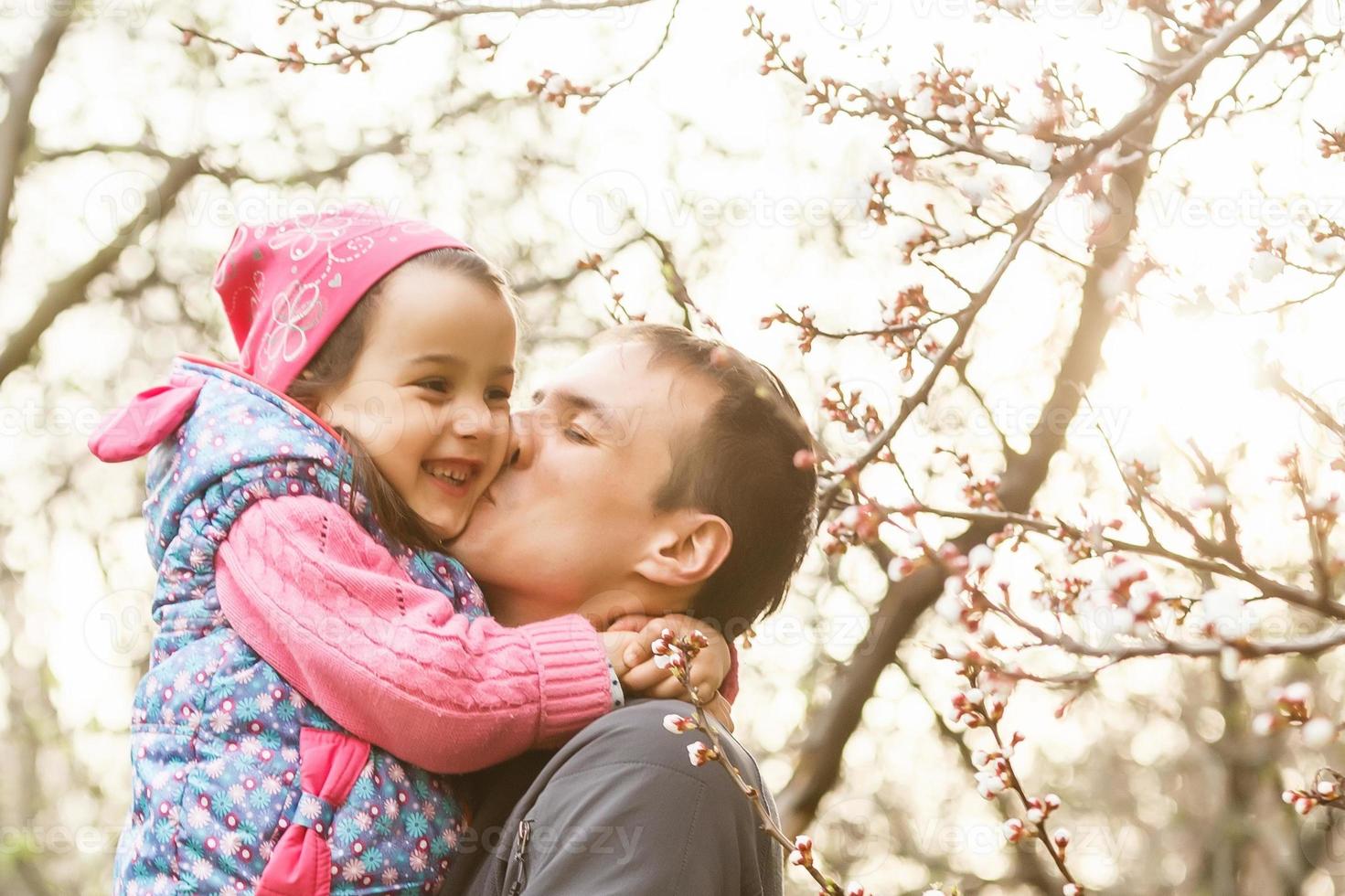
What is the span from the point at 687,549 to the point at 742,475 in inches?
6.4

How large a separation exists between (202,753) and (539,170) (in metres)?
5.09

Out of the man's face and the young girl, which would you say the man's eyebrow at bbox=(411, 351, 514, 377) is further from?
the man's face

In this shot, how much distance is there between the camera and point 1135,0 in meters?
1.91

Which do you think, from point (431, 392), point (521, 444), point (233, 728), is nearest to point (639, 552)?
point (521, 444)

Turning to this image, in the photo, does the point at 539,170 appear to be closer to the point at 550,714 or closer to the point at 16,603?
the point at 16,603

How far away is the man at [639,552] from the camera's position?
179 cm

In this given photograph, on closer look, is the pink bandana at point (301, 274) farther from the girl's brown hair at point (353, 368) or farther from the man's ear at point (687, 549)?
the man's ear at point (687, 549)

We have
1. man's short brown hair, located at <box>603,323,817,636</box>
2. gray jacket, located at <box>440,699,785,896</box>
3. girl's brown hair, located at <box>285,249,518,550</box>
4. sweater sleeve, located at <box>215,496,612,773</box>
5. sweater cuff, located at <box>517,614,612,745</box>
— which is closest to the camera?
gray jacket, located at <box>440,699,785,896</box>

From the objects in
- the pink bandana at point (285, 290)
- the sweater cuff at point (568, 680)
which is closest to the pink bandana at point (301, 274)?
the pink bandana at point (285, 290)

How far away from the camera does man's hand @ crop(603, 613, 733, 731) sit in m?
2.03

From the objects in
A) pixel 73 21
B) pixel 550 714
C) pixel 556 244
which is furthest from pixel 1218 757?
pixel 73 21

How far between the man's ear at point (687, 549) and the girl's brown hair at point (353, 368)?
1.15 ft

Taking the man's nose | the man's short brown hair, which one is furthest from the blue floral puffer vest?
the man's short brown hair

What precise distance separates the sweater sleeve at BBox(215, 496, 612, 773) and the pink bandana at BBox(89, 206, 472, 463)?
0.29 metres
